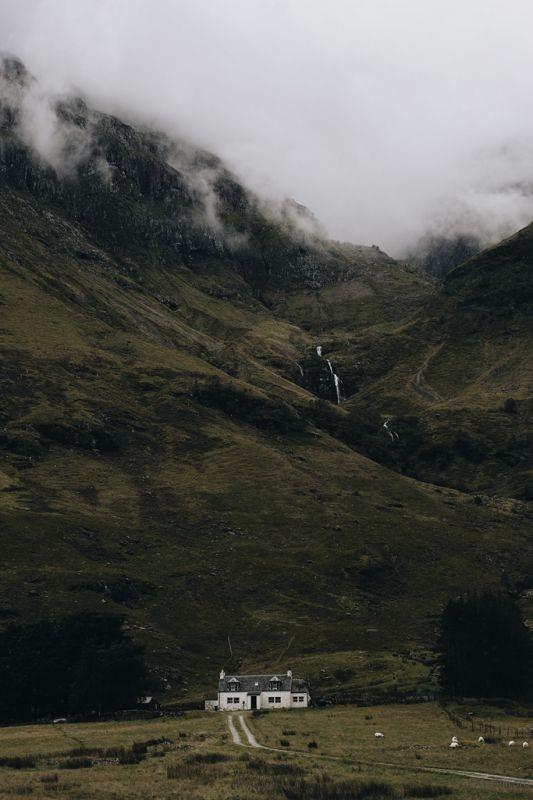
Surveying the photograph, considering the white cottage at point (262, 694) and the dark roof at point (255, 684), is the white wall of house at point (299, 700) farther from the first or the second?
the dark roof at point (255, 684)

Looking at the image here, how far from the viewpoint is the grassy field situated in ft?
177

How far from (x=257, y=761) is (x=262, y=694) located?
6021 centimetres

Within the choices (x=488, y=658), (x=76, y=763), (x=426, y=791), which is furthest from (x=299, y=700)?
(x=426, y=791)

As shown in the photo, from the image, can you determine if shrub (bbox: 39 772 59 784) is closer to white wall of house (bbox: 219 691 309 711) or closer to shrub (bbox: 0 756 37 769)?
shrub (bbox: 0 756 37 769)

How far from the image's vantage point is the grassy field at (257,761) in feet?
177

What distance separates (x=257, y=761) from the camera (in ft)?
213

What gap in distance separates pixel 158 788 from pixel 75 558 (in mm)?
137259

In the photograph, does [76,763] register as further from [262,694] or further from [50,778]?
[262,694]

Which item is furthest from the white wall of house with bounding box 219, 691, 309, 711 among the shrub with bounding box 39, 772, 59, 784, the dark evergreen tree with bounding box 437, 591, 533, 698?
the shrub with bounding box 39, 772, 59, 784

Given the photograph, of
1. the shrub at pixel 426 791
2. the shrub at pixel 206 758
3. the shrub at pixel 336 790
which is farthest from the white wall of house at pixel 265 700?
the shrub at pixel 426 791

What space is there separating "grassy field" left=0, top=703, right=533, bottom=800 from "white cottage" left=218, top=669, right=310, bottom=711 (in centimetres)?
2262

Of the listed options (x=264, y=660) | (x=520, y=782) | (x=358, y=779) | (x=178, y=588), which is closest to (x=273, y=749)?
(x=358, y=779)

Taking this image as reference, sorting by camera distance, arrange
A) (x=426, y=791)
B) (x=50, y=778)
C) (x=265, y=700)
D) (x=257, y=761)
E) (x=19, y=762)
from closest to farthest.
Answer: (x=426, y=791), (x=50, y=778), (x=257, y=761), (x=19, y=762), (x=265, y=700)

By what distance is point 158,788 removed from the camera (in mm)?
55312
